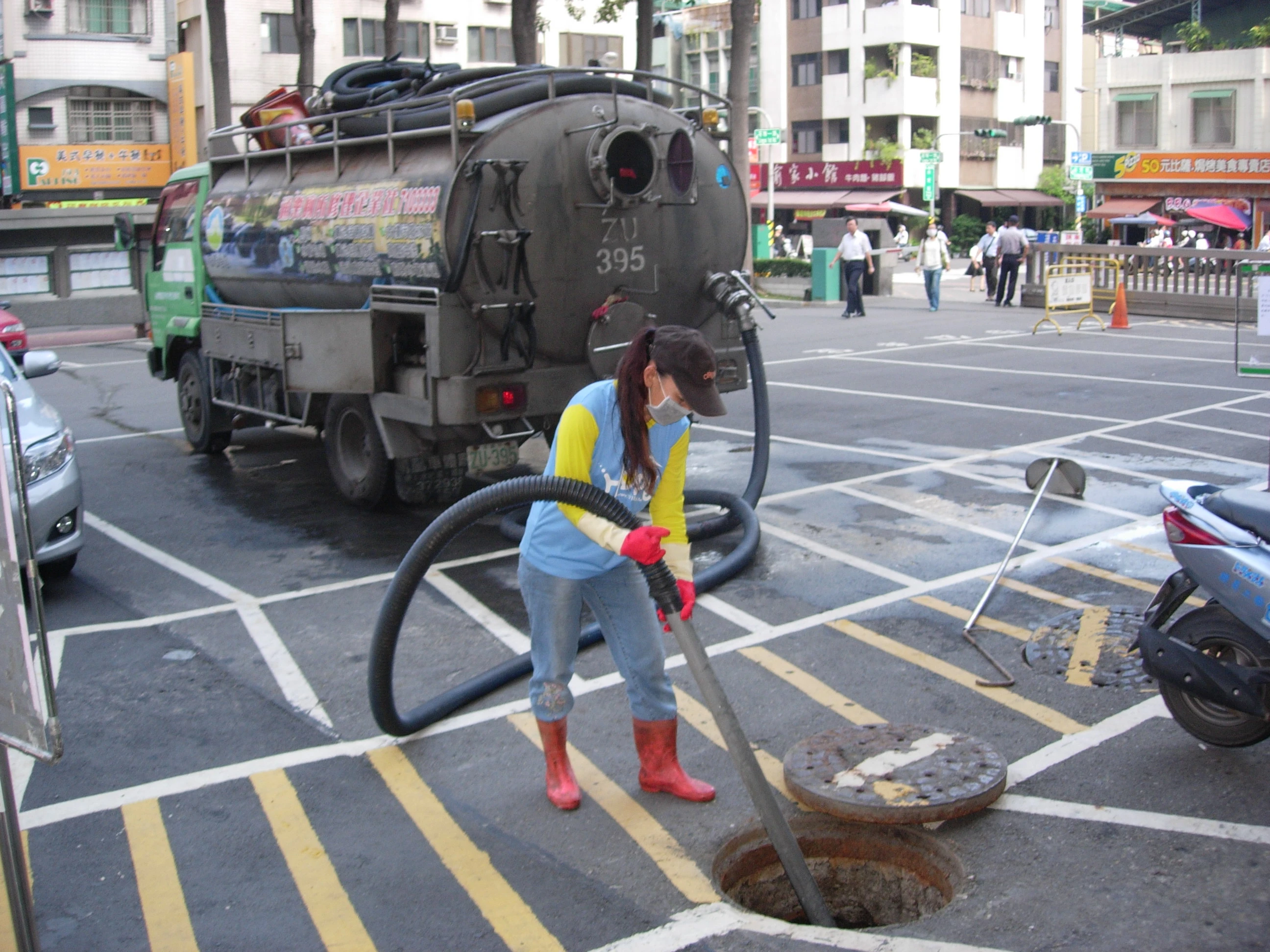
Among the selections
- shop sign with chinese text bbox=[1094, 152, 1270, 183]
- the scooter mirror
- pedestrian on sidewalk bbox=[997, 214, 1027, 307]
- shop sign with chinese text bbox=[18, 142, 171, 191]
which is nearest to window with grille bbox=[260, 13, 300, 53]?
shop sign with chinese text bbox=[18, 142, 171, 191]

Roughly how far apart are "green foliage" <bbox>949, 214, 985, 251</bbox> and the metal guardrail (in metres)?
35.3

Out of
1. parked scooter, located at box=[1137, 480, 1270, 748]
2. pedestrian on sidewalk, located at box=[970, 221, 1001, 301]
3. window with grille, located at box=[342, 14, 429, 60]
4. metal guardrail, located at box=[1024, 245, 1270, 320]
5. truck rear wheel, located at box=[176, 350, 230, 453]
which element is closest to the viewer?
parked scooter, located at box=[1137, 480, 1270, 748]

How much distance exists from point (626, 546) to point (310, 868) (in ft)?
5.31

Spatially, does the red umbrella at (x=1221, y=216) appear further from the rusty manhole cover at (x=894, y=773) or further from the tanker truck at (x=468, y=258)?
the rusty manhole cover at (x=894, y=773)

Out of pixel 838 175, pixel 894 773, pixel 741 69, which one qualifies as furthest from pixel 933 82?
pixel 894 773

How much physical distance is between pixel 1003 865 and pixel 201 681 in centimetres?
390

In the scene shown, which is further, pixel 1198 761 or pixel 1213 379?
pixel 1213 379

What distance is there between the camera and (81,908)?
4.21 m

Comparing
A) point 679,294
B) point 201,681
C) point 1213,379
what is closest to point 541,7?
point 1213,379

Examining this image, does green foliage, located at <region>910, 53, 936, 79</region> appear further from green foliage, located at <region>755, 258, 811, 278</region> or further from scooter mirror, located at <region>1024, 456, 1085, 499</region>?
scooter mirror, located at <region>1024, 456, 1085, 499</region>

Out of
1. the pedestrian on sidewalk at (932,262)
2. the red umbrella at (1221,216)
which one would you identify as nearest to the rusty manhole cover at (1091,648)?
the pedestrian on sidewalk at (932,262)

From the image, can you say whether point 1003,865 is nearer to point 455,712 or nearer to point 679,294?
point 455,712

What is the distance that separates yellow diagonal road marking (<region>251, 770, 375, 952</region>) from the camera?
13.2 ft

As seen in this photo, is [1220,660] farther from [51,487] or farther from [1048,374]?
[1048,374]
